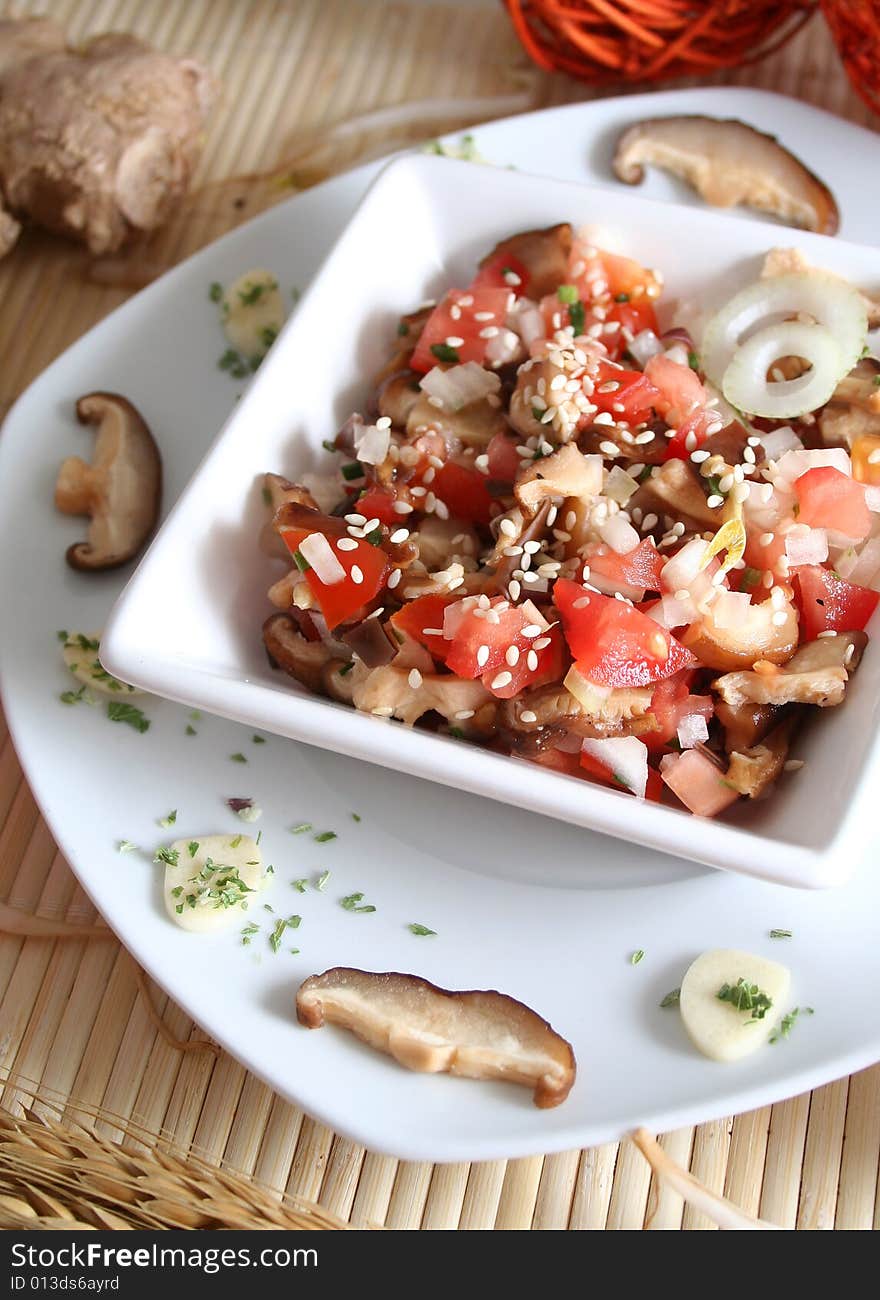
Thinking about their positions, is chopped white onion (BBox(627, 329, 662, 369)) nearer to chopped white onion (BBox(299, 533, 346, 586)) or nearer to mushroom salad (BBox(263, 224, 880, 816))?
mushroom salad (BBox(263, 224, 880, 816))

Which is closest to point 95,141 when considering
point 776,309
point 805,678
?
point 776,309

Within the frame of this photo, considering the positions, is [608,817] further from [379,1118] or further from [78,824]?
[78,824]

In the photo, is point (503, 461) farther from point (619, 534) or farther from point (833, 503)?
point (833, 503)

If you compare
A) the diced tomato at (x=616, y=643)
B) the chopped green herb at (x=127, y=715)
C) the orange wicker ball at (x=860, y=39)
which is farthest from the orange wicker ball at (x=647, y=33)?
the chopped green herb at (x=127, y=715)

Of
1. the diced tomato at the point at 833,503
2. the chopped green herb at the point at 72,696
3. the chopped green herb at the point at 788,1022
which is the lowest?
the chopped green herb at the point at 72,696

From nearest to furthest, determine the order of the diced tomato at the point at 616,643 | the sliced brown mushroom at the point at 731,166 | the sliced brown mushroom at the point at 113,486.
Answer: the diced tomato at the point at 616,643 < the sliced brown mushroom at the point at 113,486 < the sliced brown mushroom at the point at 731,166

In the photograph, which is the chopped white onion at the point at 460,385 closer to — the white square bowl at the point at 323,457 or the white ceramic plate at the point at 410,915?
the white square bowl at the point at 323,457
